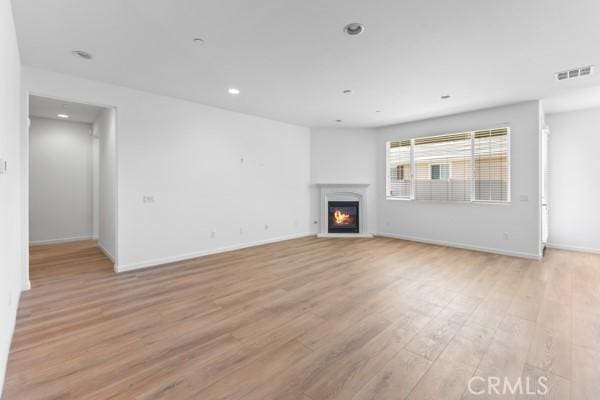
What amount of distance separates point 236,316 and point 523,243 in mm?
5328

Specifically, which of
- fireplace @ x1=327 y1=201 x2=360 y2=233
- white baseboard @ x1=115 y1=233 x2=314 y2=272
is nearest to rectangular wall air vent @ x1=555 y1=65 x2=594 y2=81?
fireplace @ x1=327 y1=201 x2=360 y2=233

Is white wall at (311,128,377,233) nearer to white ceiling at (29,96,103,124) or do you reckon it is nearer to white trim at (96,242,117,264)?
white trim at (96,242,117,264)

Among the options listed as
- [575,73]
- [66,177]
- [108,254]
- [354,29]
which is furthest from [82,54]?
[575,73]

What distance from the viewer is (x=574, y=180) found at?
5445 mm

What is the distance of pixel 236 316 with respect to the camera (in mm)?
2732

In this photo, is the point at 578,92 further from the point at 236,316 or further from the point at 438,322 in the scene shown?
the point at 236,316

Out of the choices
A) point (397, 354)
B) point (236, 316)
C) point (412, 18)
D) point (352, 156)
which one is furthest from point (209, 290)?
point (352, 156)

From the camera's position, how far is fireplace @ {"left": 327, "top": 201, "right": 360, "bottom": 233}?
7.21m

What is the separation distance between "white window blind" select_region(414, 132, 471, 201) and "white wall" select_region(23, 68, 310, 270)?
3.14 metres

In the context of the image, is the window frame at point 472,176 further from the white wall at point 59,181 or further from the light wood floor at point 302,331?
the white wall at point 59,181

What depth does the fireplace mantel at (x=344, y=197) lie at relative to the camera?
7.03 m

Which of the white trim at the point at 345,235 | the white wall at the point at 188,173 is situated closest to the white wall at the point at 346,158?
the white trim at the point at 345,235

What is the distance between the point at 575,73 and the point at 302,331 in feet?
15.9

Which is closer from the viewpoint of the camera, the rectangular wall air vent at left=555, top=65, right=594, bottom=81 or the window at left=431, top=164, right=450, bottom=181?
the rectangular wall air vent at left=555, top=65, right=594, bottom=81
